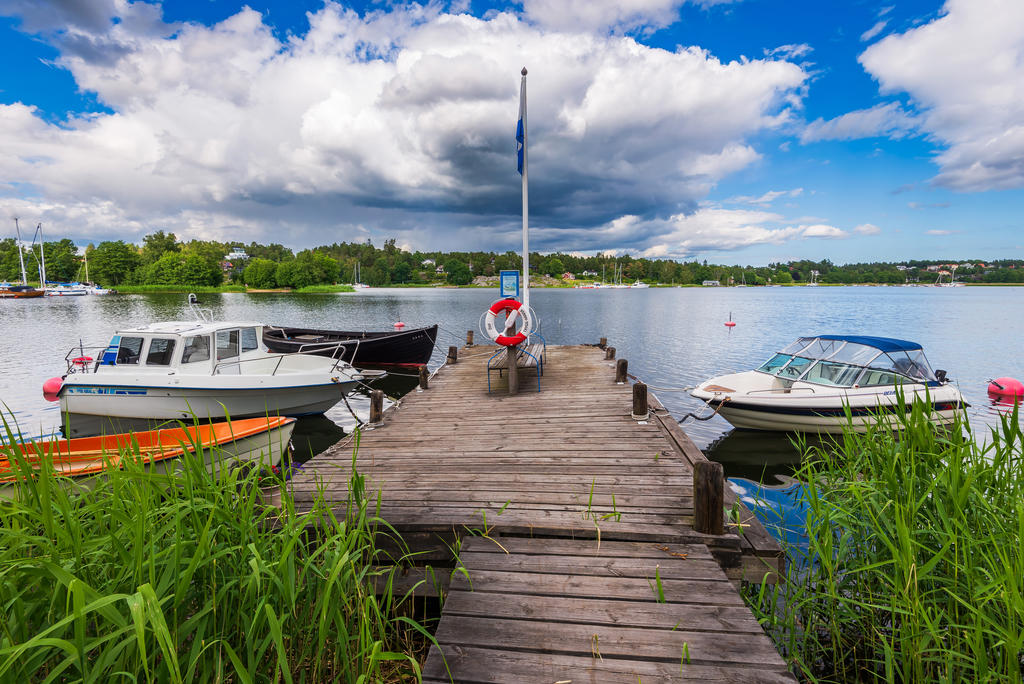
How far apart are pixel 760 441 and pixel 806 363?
1801mm

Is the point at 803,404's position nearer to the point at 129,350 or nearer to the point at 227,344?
the point at 227,344

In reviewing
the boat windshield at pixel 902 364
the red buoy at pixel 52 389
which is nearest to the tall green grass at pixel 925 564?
the boat windshield at pixel 902 364

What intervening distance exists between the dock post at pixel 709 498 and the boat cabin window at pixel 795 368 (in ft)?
22.7

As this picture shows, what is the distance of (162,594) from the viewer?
62.4 inches

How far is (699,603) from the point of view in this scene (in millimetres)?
2221

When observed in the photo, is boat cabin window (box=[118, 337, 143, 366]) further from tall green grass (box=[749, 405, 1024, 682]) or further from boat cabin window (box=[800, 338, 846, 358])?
boat cabin window (box=[800, 338, 846, 358])

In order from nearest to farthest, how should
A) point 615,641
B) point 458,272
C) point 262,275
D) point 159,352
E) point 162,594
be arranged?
point 162,594 < point 615,641 < point 159,352 < point 262,275 < point 458,272

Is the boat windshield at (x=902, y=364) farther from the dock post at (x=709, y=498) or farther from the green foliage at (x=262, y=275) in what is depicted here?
the green foliage at (x=262, y=275)

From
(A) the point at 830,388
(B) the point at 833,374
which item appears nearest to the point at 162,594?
(A) the point at 830,388

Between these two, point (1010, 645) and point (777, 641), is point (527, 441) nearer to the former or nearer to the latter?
point (777, 641)

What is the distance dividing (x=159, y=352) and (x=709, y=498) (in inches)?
367

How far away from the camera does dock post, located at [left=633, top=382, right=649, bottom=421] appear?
18.0ft

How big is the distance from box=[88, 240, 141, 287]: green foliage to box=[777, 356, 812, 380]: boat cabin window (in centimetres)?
10238

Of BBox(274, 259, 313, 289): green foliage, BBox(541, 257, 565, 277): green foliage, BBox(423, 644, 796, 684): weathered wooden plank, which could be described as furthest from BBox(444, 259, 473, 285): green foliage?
BBox(423, 644, 796, 684): weathered wooden plank
